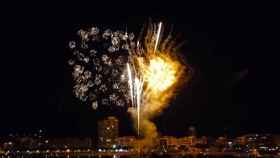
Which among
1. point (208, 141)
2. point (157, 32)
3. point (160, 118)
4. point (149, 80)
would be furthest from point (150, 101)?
point (160, 118)

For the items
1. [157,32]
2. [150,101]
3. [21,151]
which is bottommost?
[21,151]

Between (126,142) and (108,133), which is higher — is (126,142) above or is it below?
below

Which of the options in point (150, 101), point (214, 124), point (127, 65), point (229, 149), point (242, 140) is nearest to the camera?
point (127, 65)

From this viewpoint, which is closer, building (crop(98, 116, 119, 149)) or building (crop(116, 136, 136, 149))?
building (crop(116, 136, 136, 149))

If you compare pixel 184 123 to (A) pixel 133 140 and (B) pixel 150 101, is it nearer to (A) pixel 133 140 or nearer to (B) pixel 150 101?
(A) pixel 133 140

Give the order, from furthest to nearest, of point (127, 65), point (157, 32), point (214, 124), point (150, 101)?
point (214, 124)
point (150, 101)
point (127, 65)
point (157, 32)

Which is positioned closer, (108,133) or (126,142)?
(126,142)

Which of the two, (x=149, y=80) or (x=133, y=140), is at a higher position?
(x=149, y=80)

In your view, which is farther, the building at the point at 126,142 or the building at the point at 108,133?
the building at the point at 108,133
